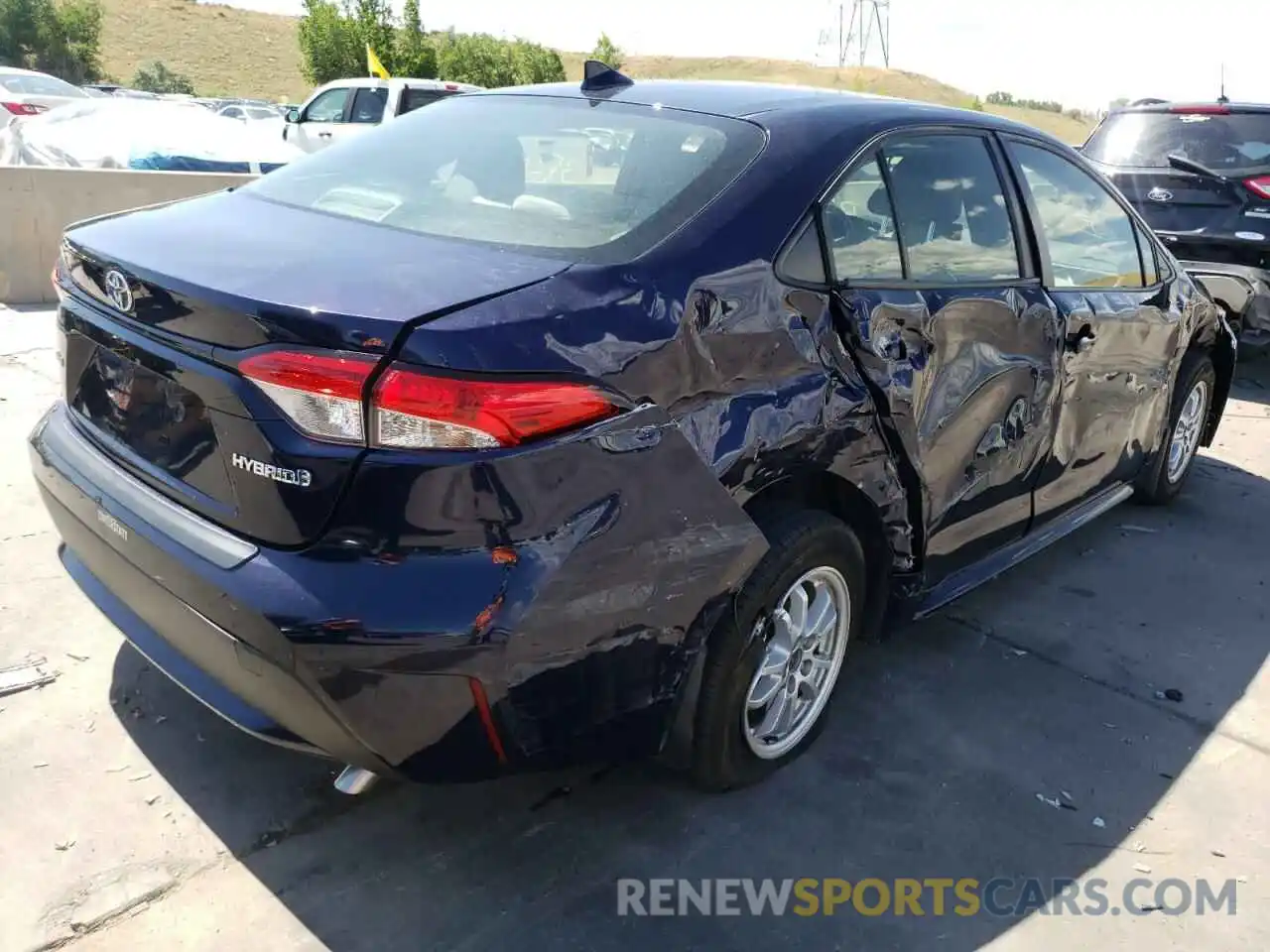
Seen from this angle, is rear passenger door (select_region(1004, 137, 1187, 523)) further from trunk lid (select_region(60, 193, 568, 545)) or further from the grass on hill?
the grass on hill

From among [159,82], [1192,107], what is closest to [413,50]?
[159,82]

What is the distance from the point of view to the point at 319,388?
6.59 ft

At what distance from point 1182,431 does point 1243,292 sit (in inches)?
80.1

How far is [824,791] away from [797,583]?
0.61 meters

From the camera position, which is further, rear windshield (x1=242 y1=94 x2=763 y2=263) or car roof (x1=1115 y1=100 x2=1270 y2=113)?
car roof (x1=1115 y1=100 x2=1270 y2=113)

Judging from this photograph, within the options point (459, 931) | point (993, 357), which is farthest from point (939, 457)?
point (459, 931)

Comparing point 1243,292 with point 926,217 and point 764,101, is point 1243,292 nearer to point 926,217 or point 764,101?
point 926,217

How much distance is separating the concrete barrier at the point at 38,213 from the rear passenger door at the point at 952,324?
6.49 metres

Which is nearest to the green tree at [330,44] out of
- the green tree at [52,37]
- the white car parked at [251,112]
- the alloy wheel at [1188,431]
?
the white car parked at [251,112]

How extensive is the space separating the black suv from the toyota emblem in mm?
6638

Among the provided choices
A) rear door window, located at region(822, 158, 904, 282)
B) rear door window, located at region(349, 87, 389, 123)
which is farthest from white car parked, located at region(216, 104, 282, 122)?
rear door window, located at region(822, 158, 904, 282)

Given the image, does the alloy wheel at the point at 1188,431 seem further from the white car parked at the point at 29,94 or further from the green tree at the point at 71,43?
the green tree at the point at 71,43

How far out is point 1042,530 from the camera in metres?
3.97

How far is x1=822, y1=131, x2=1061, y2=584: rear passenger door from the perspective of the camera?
2.85 m
